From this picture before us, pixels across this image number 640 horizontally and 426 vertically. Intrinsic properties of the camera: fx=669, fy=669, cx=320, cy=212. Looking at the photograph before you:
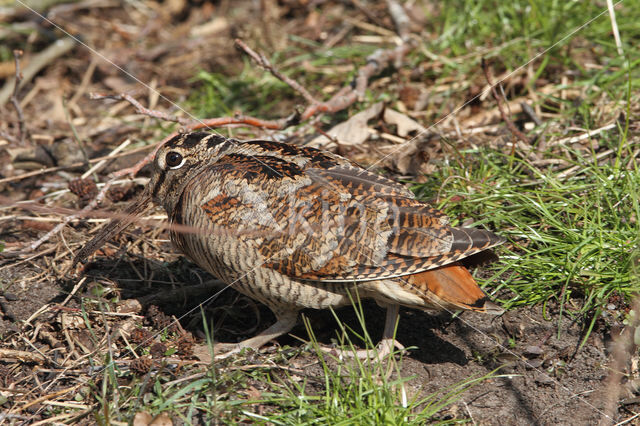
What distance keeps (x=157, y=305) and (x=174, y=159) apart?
0.83 m

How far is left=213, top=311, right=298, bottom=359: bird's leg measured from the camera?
3439 millimetres

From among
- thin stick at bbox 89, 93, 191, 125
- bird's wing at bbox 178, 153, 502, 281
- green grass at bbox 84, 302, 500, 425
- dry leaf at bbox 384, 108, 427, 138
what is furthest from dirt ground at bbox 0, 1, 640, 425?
thin stick at bbox 89, 93, 191, 125

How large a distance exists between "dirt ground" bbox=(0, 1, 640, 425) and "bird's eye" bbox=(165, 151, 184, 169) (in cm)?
58

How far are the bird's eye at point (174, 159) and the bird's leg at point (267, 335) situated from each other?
3.24 ft

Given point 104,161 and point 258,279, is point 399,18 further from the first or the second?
point 258,279

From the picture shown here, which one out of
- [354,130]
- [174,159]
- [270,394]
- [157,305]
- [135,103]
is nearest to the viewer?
[270,394]

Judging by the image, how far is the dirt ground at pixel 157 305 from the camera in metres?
3.11

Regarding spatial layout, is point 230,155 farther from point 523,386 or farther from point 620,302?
point 620,302

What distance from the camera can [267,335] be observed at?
3.48m

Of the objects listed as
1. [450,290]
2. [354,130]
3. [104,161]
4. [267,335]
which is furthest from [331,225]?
[104,161]

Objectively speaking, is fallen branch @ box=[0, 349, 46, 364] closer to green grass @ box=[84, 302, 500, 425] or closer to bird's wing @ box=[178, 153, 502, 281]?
green grass @ box=[84, 302, 500, 425]

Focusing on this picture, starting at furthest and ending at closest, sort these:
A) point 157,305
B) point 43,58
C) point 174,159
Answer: point 43,58, point 157,305, point 174,159

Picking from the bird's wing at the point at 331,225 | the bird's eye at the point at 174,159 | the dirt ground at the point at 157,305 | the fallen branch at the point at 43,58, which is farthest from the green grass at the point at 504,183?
the fallen branch at the point at 43,58

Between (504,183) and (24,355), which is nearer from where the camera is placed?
(24,355)
